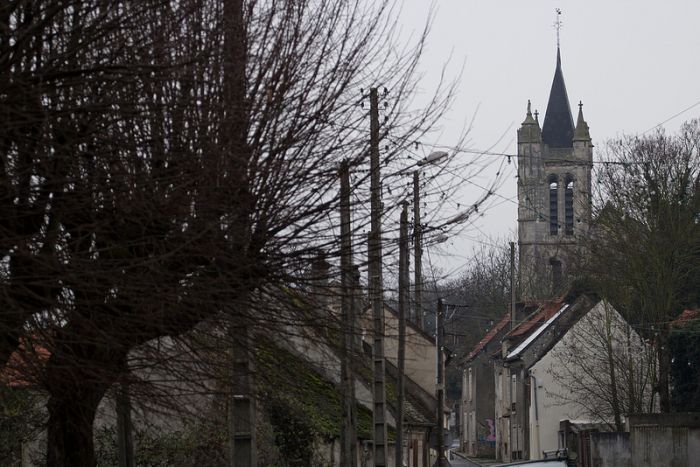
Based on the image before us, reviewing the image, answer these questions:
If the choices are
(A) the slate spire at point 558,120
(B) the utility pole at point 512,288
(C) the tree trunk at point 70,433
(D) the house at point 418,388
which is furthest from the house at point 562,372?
(A) the slate spire at point 558,120

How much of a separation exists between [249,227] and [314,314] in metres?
1.18

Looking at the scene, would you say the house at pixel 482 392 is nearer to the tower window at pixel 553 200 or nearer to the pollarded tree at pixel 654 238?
the tower window at pixel 553 200

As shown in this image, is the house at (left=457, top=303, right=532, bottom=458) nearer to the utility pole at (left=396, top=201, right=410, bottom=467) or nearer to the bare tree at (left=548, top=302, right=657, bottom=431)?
the bare tree at (left=548, top=302, right=657, bottom=431)

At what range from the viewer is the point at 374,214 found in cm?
1227

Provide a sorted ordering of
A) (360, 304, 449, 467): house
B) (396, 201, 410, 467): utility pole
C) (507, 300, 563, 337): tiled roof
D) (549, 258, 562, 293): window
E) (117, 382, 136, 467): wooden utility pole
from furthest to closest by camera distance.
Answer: (549, 258, 562, 293): window < (507, 300, 563, 337): tiled roof < (360, 304, 449, 467): house < (117, 382, 136, 467): wooden utility pole < (396, 201, 410, 467): utility pole

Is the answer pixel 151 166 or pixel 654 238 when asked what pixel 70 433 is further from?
pixel 654 238

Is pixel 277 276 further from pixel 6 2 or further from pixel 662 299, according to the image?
pixel 662 299

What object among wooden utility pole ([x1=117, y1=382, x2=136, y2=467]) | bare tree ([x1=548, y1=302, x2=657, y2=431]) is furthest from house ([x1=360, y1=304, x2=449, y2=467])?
wooden utility pole ([x1=117, y1=382, x2=136, y2=467])

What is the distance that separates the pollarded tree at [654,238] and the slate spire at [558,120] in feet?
187

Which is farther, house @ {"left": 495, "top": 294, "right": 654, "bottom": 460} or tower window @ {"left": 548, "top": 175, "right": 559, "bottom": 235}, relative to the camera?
tower window @ {"left": 548, "top": 175, "right": 559, "bottom": 235}

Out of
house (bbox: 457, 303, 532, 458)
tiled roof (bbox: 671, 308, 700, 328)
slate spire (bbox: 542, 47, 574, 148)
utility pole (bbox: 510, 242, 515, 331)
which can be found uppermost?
slate spire (bbox: 542, 47, 574, 148)

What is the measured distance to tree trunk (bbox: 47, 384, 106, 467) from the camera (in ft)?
39.3

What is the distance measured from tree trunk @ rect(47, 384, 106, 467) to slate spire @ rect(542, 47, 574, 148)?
285 feet

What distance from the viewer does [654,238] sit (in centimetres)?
3938
